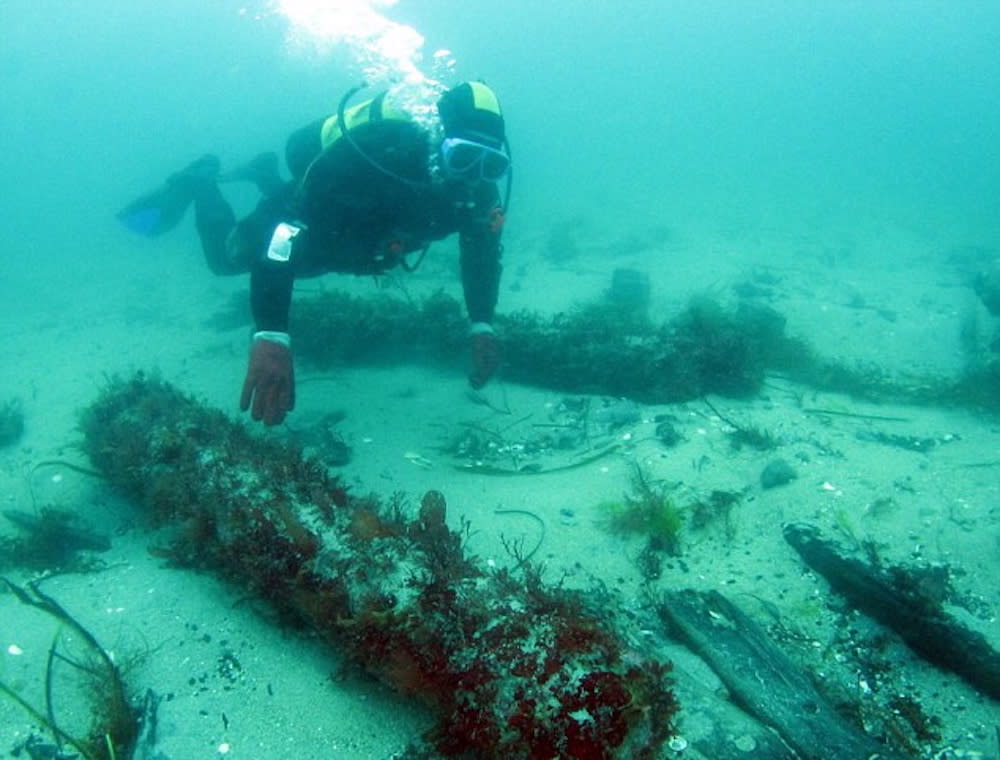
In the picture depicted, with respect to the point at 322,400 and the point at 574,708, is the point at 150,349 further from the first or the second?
the point at 574,708

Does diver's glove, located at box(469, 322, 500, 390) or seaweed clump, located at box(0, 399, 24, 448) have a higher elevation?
diver's glove, located at box(469, 322, 500, 390)

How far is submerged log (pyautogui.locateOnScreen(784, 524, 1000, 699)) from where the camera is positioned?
3.06 meters

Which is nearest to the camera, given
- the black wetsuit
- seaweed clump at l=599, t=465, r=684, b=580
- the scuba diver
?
seaweed clump at l=599, t=465, r=684, b=580

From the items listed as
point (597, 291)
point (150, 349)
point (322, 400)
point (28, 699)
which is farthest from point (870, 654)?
point (150, 349)

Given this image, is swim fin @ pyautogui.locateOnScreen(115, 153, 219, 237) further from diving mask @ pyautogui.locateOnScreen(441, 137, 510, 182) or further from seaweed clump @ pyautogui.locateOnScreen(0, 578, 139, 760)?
seaweed clump @ pyautogui.locateOnScreen(0, 578, 139, 760)

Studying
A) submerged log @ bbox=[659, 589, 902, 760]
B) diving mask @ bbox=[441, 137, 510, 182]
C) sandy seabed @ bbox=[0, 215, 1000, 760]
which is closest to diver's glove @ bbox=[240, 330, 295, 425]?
sandy seabed @ bbox=[0, 215, 1000, 760]

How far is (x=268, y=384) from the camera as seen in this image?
4723mm

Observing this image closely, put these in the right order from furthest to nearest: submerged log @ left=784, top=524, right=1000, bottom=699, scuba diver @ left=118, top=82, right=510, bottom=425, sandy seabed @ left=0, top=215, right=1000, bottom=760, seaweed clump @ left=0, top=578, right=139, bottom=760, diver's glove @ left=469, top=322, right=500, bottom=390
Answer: diver's glove @ left=469, top=322, right=500, bottom=390, scuba diver @ left=118, top=82, right=510, bottom=425, submerged log @ left=784, top=524, right=1000, bottom=699, sandy seabed @ left=0, top=215, right=1000, bottom=760, seaweed clump @ left=0, top=578, right=139, bottom=760

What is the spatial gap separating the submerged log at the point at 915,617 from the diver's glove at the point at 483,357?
355 centimetres

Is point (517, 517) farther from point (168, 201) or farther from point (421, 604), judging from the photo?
point (168, 201)

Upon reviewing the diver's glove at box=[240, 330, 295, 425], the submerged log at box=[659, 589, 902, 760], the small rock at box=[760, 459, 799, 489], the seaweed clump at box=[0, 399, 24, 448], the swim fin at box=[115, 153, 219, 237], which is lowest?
the seaweed clump at box=[0, 399, 24, 448]

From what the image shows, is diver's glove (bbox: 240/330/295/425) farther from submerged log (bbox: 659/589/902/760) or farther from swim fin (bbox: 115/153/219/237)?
swim fin (bbox: 115/153/219/237)

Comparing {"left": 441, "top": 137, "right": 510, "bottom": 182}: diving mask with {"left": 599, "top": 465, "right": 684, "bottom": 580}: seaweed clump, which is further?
{"left": 441, "top": 137, "right": 510, "bottom": 182}: diving mask

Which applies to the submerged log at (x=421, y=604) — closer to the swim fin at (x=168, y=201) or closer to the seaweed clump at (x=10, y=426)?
the seaweed clump at (x=10, y=426)
